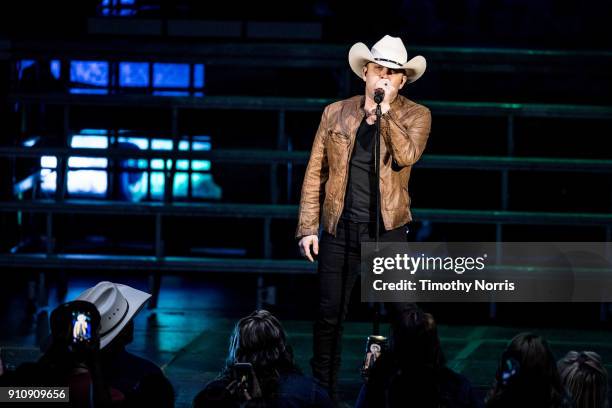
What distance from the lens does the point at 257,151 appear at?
914 cm

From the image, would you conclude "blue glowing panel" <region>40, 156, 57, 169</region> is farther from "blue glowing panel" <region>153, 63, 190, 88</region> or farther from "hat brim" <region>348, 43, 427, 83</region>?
"hat brim" <region>348, 43, 427, 83</region>

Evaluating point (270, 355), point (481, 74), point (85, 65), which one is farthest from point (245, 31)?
point (270, 355)

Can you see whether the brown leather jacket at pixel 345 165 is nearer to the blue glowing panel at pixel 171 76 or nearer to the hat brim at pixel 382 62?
the hat brim at pixel 382 62

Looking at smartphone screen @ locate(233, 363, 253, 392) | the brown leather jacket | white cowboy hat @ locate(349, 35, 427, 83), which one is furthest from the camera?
the brown leather jacket

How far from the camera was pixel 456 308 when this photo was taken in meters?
9.59

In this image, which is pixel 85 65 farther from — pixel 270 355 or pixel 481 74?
pixel 270 355

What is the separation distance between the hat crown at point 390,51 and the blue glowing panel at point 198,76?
521cm

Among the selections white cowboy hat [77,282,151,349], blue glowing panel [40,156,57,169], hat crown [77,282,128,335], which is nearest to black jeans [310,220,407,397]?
white cowboy hat [77,282,151,349]

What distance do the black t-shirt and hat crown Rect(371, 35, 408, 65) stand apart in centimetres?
39

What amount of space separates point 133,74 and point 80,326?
730 cm

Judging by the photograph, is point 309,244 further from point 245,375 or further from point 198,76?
point 198,76

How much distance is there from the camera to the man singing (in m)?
6.26

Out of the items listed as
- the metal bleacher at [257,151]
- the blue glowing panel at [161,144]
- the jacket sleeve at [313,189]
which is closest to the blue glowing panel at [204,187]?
the blue glowing panel at [161,144]

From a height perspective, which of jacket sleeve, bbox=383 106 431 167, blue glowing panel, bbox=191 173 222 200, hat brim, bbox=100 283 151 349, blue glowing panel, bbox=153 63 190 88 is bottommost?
hat brim, bbox=100 283 151 349
